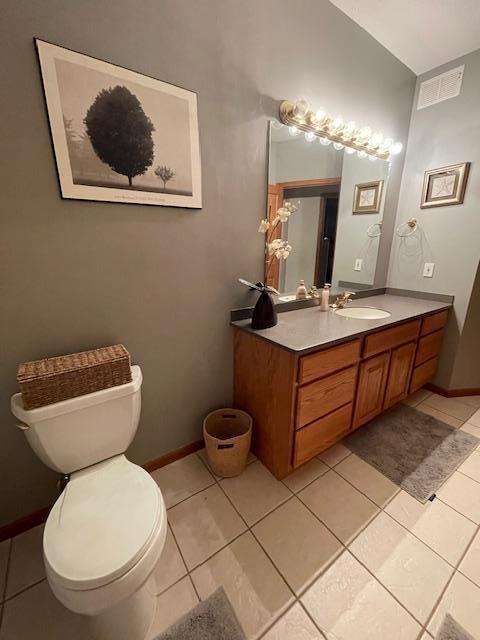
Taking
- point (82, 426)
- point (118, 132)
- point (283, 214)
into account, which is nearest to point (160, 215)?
point (118, 132)

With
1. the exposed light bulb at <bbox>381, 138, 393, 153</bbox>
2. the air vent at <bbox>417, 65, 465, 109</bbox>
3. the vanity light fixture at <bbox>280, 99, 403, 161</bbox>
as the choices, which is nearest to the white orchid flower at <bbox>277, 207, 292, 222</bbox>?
the vanity light fixture at <bbox>280, 99, 403, 161</bbox>

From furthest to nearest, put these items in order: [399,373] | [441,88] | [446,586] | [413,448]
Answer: [441,88]
[399,373]
[413,448]
[446,586]

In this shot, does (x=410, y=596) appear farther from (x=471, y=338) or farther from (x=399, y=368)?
(x=471, y=338)

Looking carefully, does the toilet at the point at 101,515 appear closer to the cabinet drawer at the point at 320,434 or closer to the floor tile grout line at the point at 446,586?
the cabinet drawer at the point at 320,434

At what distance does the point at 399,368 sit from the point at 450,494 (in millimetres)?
714

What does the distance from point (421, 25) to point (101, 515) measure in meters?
2.94

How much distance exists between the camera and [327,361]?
4.29 feet

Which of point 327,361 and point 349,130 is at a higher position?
point 349,130

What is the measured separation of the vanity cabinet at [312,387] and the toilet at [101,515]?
2.09ft

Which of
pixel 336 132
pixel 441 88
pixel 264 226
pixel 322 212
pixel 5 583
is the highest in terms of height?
pixel 441 88

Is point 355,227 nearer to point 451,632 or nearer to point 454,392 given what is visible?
point 454,392

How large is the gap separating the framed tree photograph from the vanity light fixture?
598 mm

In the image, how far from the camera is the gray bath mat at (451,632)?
2.93ft

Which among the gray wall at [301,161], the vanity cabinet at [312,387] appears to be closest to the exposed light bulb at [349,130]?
the gray wall at [301,161]
